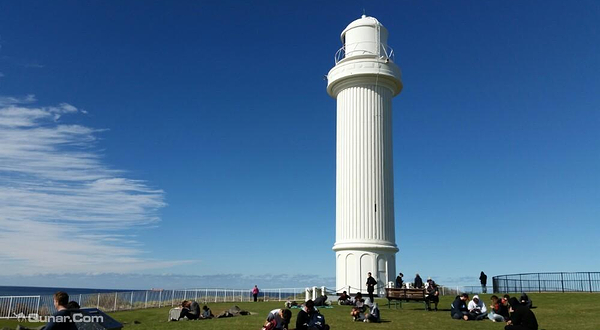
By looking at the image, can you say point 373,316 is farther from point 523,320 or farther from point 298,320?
point 523,320

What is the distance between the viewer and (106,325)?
8.33m

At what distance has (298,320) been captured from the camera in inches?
491

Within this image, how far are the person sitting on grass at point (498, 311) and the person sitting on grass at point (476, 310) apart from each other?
0.27 meters

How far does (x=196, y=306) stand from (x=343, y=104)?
53.2ft

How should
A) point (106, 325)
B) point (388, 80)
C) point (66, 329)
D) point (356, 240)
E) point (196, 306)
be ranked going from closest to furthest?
point (66, 329) → point (106, 325) → point (196, 306) → point (356, 240) → point (388, 80)

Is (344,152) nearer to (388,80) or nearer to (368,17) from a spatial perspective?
(388,80)

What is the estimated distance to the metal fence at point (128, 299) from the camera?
23391 mm

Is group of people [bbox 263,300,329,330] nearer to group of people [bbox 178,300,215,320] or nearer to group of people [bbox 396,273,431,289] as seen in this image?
group of people [bbox 178,300,215,320]

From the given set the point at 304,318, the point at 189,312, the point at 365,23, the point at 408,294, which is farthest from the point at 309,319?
the point at 365,23

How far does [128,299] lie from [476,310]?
18137 millimetres

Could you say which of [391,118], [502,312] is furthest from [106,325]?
[391,118]

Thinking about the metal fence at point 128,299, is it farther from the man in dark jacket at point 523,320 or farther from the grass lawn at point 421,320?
the man in dark jacket at point 523,320

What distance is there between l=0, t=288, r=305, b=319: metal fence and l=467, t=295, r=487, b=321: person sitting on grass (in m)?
15.9

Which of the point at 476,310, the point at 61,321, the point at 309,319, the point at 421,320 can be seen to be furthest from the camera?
the point at 476,310
